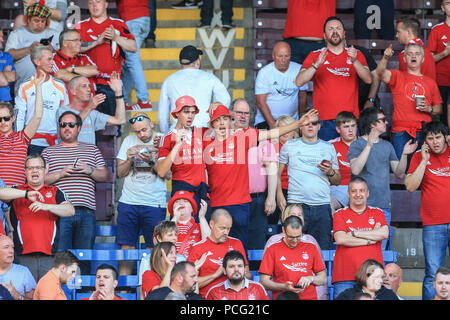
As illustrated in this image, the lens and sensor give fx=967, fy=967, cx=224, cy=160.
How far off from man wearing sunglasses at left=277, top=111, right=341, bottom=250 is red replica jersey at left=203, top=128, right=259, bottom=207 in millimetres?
635

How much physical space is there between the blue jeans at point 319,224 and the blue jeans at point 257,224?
1.57 ft

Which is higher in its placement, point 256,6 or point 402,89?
point 256,6

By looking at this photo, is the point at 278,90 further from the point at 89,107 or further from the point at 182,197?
the point at 182,197

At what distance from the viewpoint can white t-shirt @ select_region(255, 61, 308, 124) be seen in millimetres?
Answer: 11883

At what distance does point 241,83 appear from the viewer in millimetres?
13234

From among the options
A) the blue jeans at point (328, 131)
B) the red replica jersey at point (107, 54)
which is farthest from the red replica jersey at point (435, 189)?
the red replica jersey at point (107, 54)

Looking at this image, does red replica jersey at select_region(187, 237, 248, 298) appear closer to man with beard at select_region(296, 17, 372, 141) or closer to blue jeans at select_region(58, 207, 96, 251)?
blue jeans at select_region(58, 207, 96, 251)

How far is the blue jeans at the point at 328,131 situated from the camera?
11375 mm

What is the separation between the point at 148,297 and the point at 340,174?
300 cm

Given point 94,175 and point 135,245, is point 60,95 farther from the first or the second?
point 135,245

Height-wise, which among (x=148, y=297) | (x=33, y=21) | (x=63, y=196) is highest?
(x=33, y=21)

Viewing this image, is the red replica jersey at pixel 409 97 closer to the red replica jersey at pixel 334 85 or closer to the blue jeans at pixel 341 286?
the red replica jersey at pixel 334 85

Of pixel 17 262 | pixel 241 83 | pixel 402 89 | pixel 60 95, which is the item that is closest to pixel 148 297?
pixel 17 262

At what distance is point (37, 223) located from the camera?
961 cm
